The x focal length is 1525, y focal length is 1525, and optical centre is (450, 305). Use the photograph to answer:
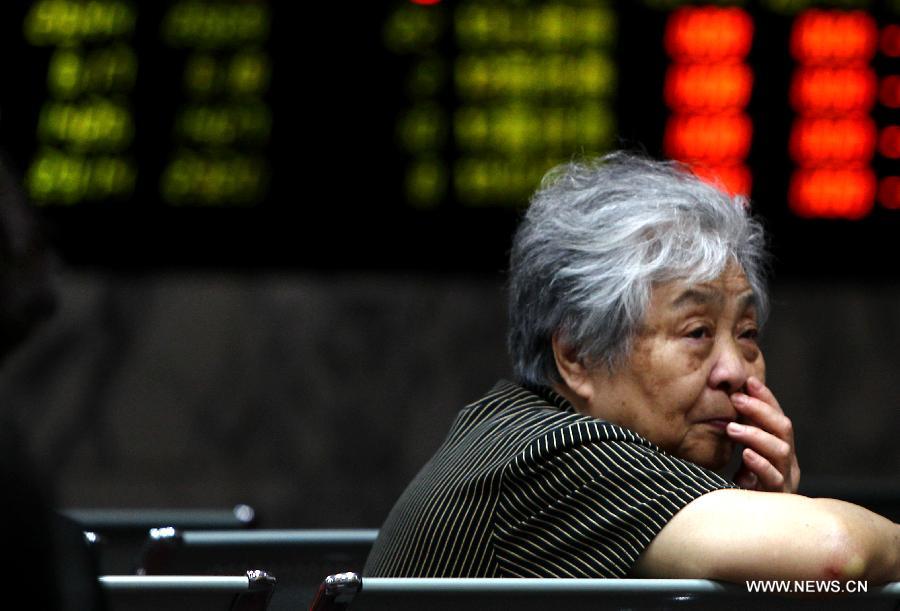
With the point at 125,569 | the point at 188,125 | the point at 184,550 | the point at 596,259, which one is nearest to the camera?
the point at 596,259

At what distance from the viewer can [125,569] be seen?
2467mm

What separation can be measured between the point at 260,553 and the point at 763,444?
788 mm

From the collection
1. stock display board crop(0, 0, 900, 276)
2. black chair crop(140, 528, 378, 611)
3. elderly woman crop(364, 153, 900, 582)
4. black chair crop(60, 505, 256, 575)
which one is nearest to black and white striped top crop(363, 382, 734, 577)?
elderly woman crop(364, 153, 900, 582)


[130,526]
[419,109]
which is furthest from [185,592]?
[419,109]

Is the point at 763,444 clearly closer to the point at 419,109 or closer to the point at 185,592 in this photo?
the point at 185,592

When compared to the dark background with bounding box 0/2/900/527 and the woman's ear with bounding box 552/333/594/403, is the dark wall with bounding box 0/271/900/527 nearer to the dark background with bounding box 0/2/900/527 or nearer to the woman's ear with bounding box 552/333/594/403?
the dark background with bounding box 0/2/900/527

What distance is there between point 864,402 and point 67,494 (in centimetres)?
229

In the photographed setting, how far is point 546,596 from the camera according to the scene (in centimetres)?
162

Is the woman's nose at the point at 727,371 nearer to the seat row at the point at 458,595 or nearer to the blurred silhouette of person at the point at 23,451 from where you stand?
the seat row at the point at 458,595

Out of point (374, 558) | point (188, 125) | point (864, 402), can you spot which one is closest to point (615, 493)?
point (374, 558)

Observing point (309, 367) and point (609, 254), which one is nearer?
point (609, 254)

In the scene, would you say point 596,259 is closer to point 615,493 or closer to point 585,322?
point 585,322

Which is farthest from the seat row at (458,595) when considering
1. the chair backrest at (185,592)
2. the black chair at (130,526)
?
the black chair at (130,526)

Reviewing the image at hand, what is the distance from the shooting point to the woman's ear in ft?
6.66
